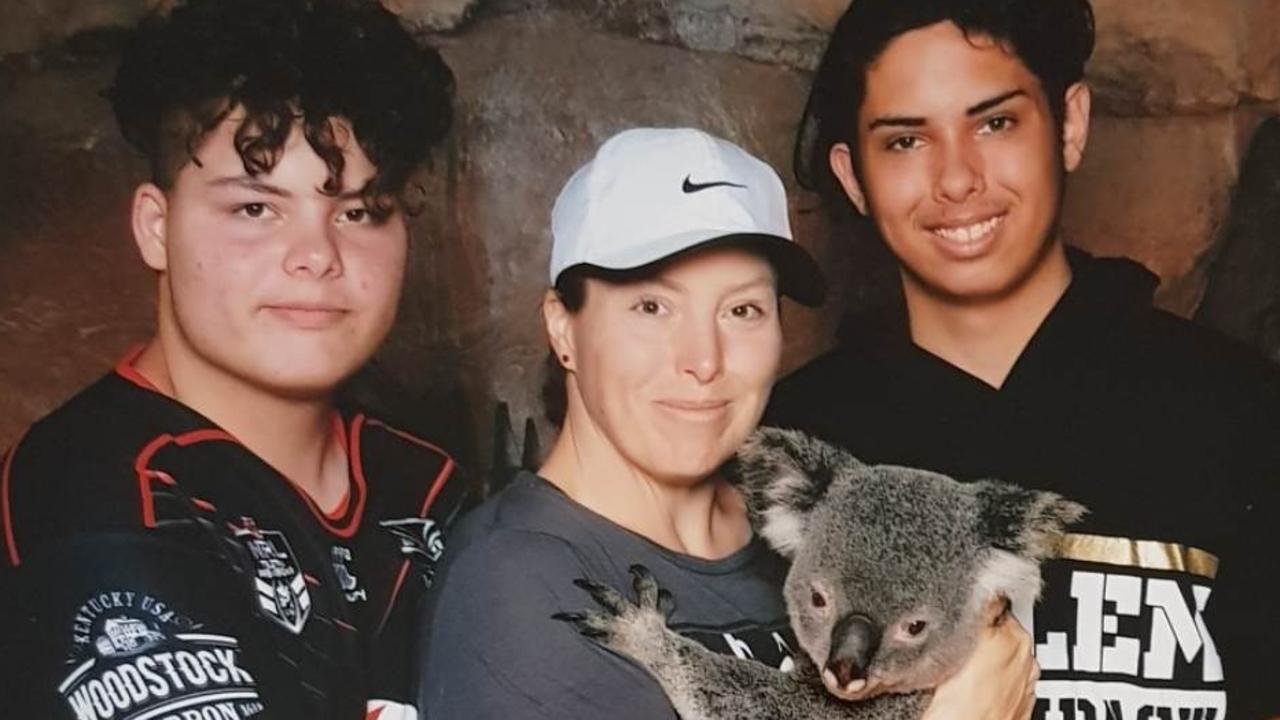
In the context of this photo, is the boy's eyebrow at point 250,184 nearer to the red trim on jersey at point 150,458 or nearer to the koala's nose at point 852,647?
the red trim on jersey at point 150,458

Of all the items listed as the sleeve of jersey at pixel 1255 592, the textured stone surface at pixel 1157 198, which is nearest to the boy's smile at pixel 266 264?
the textured stone surface at pixel 1157 198

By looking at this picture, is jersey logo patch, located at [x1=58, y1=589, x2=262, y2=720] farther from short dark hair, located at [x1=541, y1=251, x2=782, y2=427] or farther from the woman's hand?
the woman's hand

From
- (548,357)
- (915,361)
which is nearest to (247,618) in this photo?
(548,357)

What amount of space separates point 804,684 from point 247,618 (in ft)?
2.39

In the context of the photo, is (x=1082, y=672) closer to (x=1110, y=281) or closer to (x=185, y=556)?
(x=1110, y=281)

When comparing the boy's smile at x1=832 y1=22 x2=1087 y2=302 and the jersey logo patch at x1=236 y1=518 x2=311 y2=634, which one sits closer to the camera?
the jersey logo patch at x1=236 y1=518 x2=311 y2=634

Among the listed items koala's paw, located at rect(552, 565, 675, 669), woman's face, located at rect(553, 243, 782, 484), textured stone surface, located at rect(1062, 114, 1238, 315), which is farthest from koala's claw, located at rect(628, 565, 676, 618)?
textured stone surface, located at rect(1062, 114, 1238, 315)

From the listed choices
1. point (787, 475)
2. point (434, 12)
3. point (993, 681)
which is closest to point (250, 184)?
point (434, 12)

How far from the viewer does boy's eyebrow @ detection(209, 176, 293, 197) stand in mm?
1724

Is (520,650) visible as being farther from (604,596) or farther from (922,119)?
(922,119)

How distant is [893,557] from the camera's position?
175 centimetres

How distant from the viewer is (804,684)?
178 centimetres

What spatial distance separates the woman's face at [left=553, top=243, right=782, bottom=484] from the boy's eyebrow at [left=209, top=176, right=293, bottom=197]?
0.41 m

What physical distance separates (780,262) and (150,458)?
0.85 meters
